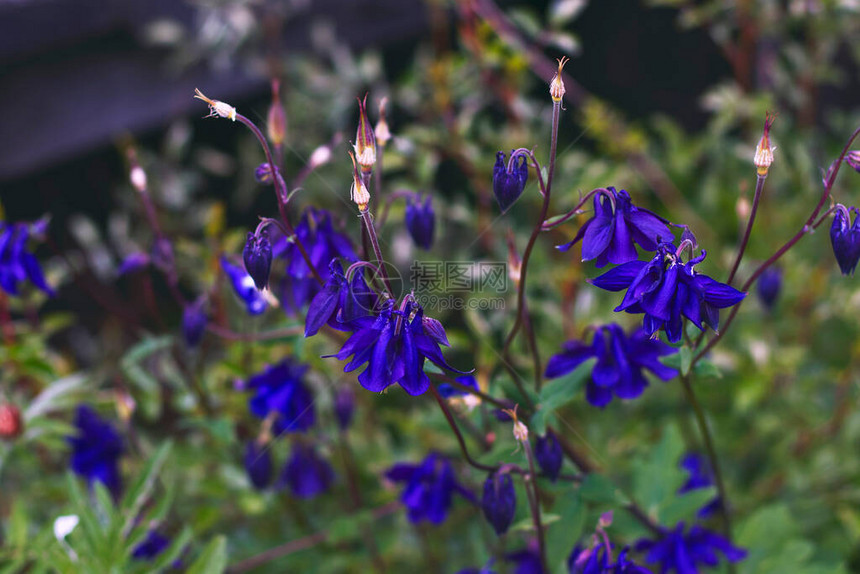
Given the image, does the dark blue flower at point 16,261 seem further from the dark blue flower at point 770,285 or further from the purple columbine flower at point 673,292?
the dark blue flower at point 770,285

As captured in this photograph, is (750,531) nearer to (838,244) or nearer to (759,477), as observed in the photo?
(759,477)

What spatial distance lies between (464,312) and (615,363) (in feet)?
2.93

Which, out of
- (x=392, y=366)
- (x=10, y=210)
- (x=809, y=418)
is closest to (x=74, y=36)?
(x=10, y=210)

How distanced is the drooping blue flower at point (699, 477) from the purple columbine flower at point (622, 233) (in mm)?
824

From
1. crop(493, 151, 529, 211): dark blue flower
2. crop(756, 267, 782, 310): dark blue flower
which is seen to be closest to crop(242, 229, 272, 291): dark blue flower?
crop(493, 151, 529, 211): dark blue flower

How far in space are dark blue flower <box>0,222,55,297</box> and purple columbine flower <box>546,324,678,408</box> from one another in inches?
36.2

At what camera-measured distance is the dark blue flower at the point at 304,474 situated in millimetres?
1549

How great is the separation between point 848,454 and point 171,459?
162cm

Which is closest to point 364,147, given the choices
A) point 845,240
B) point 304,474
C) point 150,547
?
point 845,240

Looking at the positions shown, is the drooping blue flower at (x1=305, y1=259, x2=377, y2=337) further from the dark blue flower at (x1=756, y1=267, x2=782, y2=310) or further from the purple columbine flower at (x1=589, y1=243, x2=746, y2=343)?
the dark blue flower at (x1=756, y1=267, x2=782, y2=310)

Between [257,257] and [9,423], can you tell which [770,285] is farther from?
[9,423]

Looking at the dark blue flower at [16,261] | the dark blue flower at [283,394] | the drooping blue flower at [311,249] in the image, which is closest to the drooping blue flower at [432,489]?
the dark blue flower at [283,394]

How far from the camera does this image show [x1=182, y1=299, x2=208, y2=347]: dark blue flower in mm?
1344

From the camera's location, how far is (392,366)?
2.77ft
